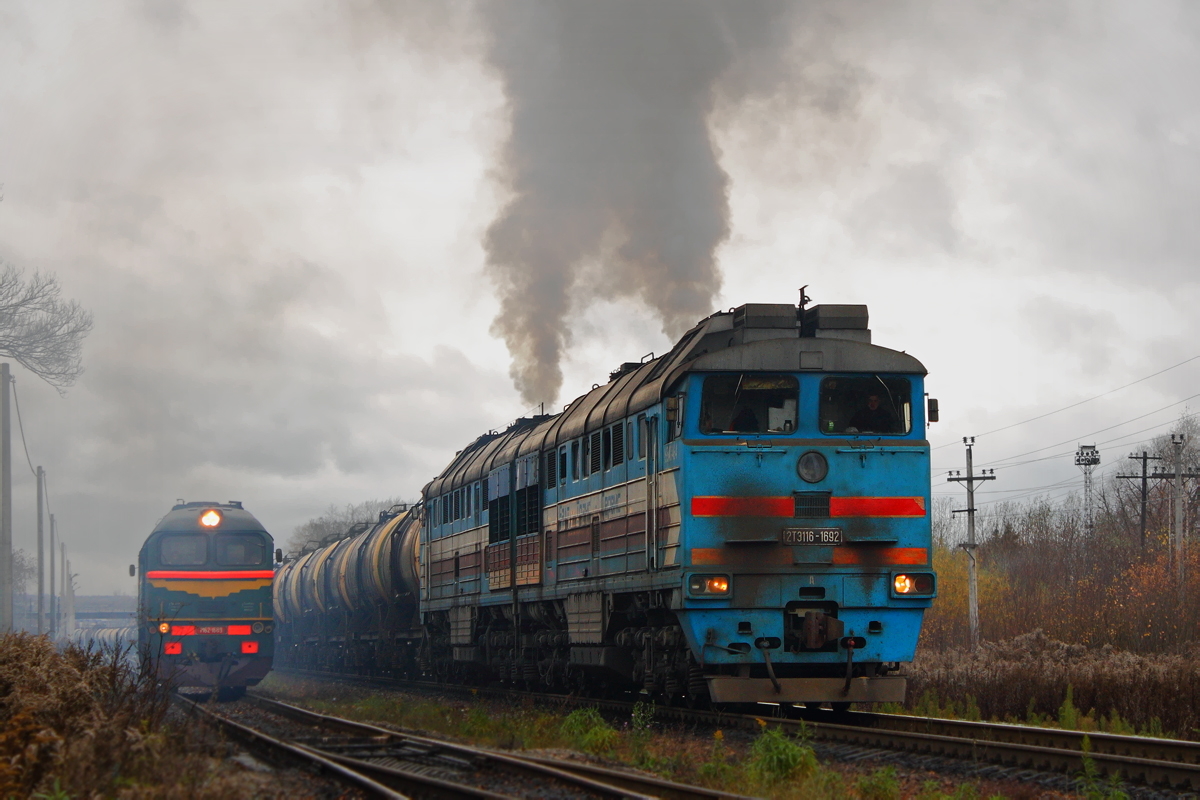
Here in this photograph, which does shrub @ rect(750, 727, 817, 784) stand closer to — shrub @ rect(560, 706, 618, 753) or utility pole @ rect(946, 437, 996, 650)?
shrub @ rect(560, 706, 618, 753)

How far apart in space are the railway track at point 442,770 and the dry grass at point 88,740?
1088 millimetres

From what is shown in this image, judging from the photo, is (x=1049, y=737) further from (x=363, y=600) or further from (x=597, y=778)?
(x=363, y=600)

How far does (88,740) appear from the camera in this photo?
9961 mm

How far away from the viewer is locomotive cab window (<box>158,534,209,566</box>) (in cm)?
2500

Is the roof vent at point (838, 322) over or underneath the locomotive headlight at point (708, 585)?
over

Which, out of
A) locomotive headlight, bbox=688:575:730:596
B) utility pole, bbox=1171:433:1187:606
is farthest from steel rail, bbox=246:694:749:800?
utility pole, bbox=1171:433:1187:606

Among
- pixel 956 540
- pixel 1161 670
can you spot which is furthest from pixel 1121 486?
pixel 1161 670

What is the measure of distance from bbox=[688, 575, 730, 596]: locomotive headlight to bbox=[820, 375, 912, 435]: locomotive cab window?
2.23 m

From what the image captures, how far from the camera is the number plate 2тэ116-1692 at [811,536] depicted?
13836mm

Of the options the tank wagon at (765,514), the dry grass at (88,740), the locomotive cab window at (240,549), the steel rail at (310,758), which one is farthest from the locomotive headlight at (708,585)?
the locomotive cab window at (240,549)

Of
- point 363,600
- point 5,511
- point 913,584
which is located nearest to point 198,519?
point 363,600

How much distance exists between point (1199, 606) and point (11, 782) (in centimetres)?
2325

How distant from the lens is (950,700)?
54.3ft

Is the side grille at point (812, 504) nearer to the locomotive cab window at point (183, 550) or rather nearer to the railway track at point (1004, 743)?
the railway track at point (1004, 743)
